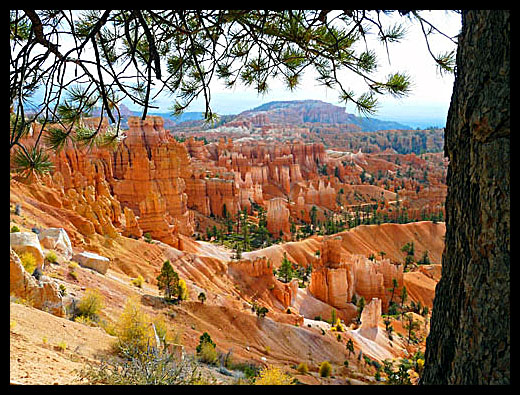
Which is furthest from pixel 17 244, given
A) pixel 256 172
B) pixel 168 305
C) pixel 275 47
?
pixel 256 172

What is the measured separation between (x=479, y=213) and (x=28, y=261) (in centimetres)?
907

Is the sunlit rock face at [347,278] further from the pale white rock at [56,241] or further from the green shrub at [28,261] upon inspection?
the green shrub at [28,261]

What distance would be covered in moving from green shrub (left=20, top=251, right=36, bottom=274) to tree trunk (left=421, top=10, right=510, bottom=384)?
8.54 meters

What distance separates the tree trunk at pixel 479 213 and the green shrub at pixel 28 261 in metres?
8.54

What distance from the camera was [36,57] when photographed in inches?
111

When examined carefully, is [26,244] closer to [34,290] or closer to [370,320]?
[34,290]

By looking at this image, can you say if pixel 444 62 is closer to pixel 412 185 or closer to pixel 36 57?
pixel 36 57

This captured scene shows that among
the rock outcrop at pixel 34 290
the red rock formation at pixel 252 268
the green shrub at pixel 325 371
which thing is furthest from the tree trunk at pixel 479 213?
the red rock formation at pixel 252 268

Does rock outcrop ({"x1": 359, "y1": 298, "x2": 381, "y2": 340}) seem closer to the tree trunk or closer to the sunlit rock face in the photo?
the sunlit rock face

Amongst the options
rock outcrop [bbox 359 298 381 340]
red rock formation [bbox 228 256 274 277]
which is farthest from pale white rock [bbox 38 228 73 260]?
rock outcrop [bbox 359 298 381 340]

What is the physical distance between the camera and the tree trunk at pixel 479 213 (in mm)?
1462

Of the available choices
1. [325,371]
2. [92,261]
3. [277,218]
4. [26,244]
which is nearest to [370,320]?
[325,371]

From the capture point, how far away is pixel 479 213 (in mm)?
1609

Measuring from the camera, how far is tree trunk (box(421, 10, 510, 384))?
1462 millimetres
